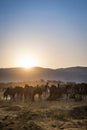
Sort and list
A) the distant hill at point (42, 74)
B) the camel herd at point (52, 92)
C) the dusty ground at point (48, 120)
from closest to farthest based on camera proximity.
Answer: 1. the dusty ground at point (48, 120)
2. the camel herd at point (52, 92)
3. the distant hill at point (42, 74)

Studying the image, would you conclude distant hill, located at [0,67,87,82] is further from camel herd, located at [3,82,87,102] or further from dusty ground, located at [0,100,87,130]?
Result: dusty ground, located at [0,100,87,130]

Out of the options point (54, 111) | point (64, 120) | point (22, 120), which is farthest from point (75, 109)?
point (22, 120)

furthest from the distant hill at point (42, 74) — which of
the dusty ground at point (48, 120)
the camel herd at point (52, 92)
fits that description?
the dusty ground at point (48, 120)

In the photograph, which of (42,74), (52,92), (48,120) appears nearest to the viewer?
(48,120)

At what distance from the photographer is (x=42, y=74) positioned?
162 meters

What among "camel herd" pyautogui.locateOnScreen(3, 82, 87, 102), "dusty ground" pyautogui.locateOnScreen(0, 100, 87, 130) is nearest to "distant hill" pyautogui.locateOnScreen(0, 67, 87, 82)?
"camel herd" pyautogui.locateOnScreen(3, 82, 87, 102)

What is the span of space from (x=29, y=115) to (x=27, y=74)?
478 feet

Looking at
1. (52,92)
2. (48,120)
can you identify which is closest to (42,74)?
(52,92)

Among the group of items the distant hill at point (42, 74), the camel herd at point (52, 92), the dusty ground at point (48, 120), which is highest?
the distant hill at point (42, 74)

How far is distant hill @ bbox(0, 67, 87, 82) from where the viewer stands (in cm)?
15350

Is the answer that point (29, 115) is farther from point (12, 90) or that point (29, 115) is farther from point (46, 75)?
point (46, 75)

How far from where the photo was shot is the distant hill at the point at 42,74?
154 meters

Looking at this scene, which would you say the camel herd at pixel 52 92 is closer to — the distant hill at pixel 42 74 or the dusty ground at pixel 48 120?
the dusty ground at pixel 48 120

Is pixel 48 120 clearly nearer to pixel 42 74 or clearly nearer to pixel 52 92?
pixel 52 92
